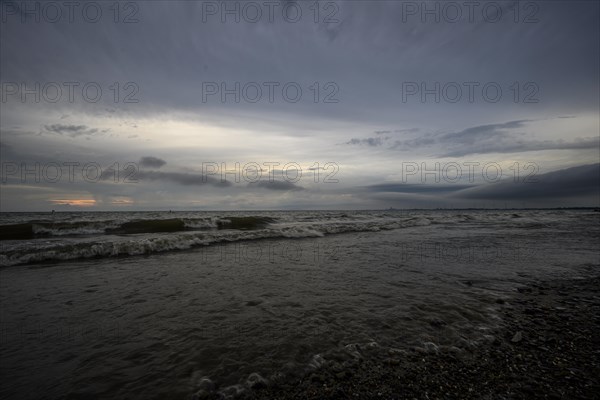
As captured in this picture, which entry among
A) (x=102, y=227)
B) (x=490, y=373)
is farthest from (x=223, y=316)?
(x=102, y=227)

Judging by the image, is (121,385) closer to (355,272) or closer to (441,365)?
(441,365)

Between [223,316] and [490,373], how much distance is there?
4876 mm

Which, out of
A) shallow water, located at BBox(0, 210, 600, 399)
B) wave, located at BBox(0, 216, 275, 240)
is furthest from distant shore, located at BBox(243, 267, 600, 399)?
wave, located at BBox(0, 216, 275, 240)

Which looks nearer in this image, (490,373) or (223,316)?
(490,373)

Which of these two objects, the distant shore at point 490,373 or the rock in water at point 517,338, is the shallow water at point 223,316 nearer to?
the distant shore at point 490,373

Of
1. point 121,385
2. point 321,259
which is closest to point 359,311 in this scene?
point 121,385

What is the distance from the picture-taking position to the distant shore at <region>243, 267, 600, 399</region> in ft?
11.3

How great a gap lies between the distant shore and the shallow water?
1.08ft

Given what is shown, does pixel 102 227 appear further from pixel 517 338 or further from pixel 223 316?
pixel 517 338

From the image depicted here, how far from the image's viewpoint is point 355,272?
10.1 meters

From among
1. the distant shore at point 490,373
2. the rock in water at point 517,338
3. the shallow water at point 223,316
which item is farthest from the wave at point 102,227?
the rock in water at point 517,338

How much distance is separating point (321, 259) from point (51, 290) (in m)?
9.41

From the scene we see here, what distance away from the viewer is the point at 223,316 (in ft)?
20.3

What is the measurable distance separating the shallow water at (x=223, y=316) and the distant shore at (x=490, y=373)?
33cm
